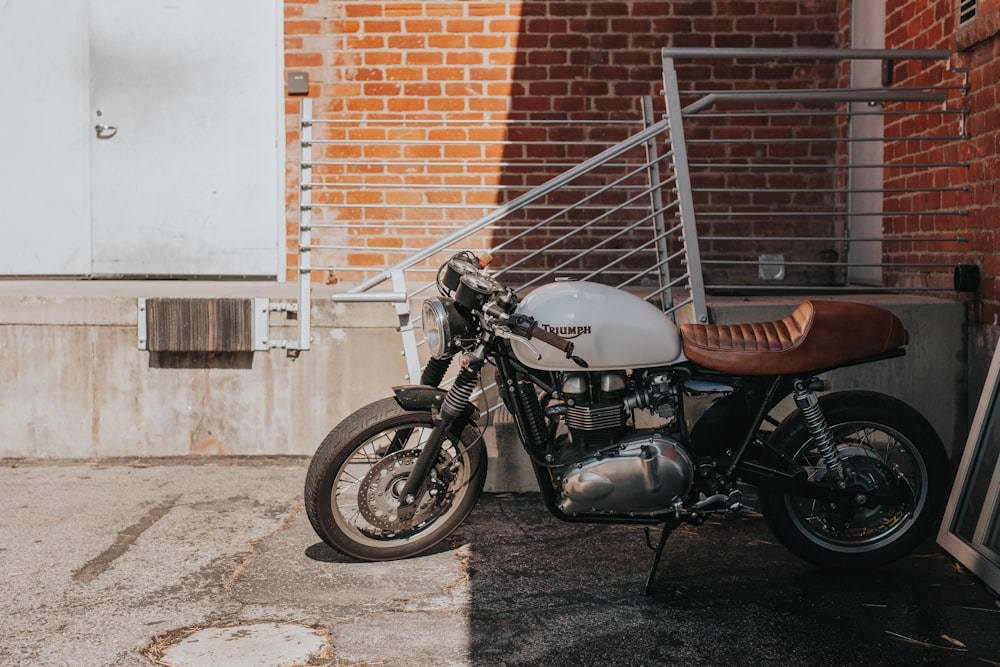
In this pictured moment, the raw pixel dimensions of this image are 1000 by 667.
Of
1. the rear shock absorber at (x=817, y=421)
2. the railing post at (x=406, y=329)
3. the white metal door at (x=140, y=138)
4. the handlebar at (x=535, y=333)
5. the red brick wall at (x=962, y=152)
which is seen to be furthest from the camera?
the white metal door at (x=140, y=138)

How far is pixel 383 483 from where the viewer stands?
4.17m

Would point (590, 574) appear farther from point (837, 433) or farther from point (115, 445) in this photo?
point (115, 445)

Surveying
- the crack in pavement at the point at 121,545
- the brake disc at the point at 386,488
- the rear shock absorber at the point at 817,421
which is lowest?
the crack in pavement at the point at 121,545

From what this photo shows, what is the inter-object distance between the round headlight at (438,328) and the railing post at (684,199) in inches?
58.9

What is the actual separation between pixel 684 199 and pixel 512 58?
2.53 meters

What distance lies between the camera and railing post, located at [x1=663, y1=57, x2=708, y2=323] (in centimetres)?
501

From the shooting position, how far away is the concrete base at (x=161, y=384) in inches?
223

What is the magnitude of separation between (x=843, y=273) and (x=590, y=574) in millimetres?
3798

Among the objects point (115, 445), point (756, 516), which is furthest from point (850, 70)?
point (115, 445)

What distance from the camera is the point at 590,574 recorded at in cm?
412

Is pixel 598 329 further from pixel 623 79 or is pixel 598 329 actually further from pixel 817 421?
pixel 623 79

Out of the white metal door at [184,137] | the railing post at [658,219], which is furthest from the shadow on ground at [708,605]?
the white metal door at [184,137]

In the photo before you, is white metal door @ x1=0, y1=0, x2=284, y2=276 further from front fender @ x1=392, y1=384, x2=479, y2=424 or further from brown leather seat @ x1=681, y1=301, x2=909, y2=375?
brown leather seat @ x1=681, y1=301, x2=909, y2=375

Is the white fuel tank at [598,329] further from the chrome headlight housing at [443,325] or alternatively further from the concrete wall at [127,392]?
the concrete wall at [127,392]
